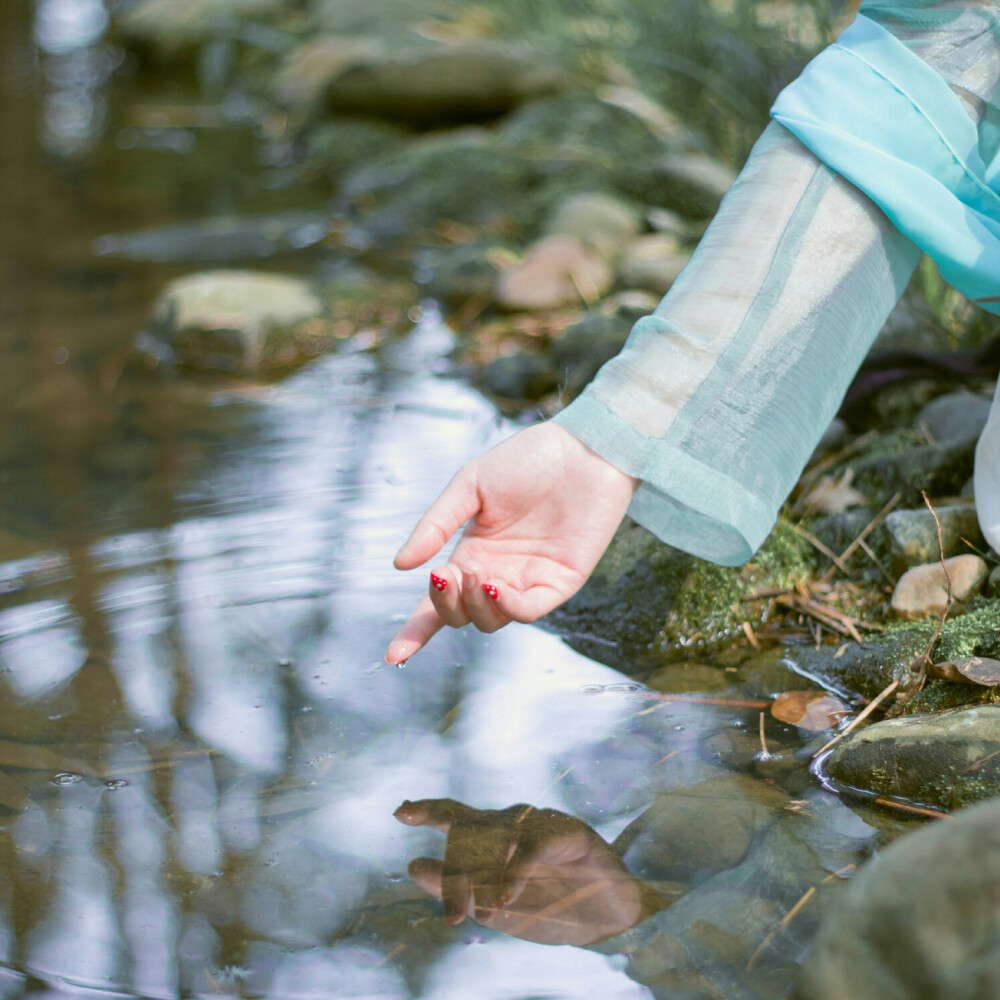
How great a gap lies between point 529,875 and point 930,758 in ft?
A: 1.84

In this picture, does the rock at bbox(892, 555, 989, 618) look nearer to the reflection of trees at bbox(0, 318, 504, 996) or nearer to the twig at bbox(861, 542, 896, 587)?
the twig at bbox(861, 542, 896, 587)

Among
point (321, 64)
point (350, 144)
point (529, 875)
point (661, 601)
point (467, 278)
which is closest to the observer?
point (529, 875)

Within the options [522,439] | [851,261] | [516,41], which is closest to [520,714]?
[522,439]

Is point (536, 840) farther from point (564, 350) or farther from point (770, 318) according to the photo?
point (564, 350)

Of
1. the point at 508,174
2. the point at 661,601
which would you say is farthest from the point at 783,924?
the point at 508,174

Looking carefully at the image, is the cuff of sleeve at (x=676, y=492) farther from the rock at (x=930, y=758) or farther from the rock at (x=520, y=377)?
the rock at (x=520, y=377)

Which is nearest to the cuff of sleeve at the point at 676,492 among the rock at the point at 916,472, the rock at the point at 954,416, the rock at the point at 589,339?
the rock at the point at 916,472

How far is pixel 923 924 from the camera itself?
95 cm

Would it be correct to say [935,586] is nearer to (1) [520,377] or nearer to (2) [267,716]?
(2) [267,716]

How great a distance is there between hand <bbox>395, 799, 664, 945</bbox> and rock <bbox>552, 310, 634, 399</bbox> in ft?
4.94

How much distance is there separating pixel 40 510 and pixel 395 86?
14.8 ft

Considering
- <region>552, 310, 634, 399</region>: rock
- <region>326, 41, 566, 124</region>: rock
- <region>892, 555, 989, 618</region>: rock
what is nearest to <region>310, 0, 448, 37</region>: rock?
<region>326, 41, 566, 124</region>: rock

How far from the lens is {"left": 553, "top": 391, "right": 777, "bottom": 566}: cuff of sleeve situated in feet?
Result: 5.29

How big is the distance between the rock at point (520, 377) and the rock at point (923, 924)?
7.36ft
